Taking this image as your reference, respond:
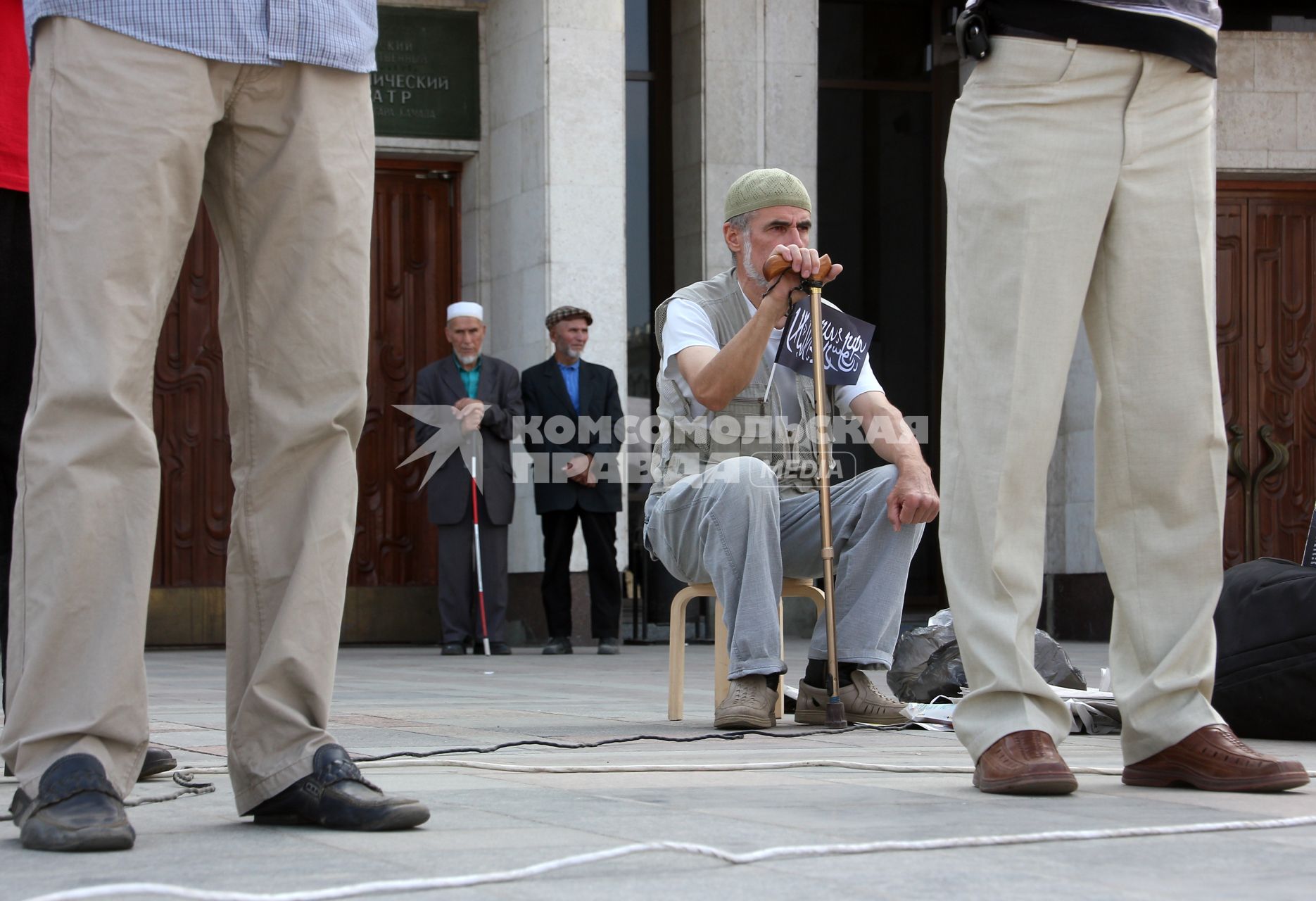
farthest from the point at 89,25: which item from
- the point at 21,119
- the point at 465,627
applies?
the point at 465,627

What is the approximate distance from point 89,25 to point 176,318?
30.2 feet

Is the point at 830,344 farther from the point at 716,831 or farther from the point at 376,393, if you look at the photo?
the point at 376,393

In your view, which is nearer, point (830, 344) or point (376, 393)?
point (830, 344)

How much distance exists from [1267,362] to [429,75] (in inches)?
245

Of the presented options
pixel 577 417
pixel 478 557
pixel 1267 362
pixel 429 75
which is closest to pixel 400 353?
pixel 577 417

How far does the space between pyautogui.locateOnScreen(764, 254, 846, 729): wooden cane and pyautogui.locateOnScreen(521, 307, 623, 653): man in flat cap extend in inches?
231

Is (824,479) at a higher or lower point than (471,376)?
lower

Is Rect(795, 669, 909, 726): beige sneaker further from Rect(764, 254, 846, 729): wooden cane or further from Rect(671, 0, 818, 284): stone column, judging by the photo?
Rect(671, 0, 818, 284): stone column

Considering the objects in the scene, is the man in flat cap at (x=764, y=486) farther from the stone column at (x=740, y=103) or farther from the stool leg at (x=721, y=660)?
the stone column at (x=740, y=103)

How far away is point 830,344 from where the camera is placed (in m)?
5.55

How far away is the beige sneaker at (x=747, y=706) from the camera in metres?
5.20

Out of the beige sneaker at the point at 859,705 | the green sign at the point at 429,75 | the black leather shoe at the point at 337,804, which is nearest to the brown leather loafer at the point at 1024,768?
the black leather shoe at the point at 337,804

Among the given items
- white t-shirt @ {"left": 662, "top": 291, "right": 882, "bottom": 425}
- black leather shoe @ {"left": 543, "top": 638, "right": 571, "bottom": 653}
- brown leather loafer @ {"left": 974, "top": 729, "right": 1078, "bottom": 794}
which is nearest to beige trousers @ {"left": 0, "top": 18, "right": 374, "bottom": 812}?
brown leather loafer @ {"left": 974, "top": 729, "right": 1078, "bottom": 794}

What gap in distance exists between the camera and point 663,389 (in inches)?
222
